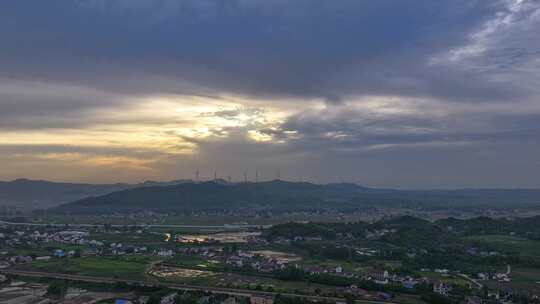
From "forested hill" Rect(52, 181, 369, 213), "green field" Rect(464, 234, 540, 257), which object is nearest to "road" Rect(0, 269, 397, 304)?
"green field" Rect(464, 234, 540, 257)

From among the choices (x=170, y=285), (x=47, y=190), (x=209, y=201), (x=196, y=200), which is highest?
(x=47, y=190)

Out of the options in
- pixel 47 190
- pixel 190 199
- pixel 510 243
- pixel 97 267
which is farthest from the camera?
pixel 47 190

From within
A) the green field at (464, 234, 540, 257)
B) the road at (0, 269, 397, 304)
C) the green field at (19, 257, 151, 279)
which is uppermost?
the green field at (464, 234, 540, 257)

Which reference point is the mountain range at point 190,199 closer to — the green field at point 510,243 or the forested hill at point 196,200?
the forested hill at point 196,200

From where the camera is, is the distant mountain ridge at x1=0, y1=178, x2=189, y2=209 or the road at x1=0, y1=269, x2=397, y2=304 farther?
the distant mountain ridge at x1=0, y1=178, x2=189, y2=209

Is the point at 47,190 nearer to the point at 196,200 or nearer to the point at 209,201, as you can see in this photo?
the point at 196,200

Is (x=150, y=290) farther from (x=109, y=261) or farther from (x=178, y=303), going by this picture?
(x=109, y=261)

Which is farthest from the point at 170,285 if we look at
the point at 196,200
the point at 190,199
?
the point at 190,199

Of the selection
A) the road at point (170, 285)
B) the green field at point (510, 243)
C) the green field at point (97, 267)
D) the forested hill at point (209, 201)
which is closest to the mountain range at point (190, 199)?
the forested hill at point (209, 201)

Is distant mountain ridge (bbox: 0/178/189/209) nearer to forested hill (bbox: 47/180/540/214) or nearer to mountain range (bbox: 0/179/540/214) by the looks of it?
mountain range (bbox: 0/179/540/214)
